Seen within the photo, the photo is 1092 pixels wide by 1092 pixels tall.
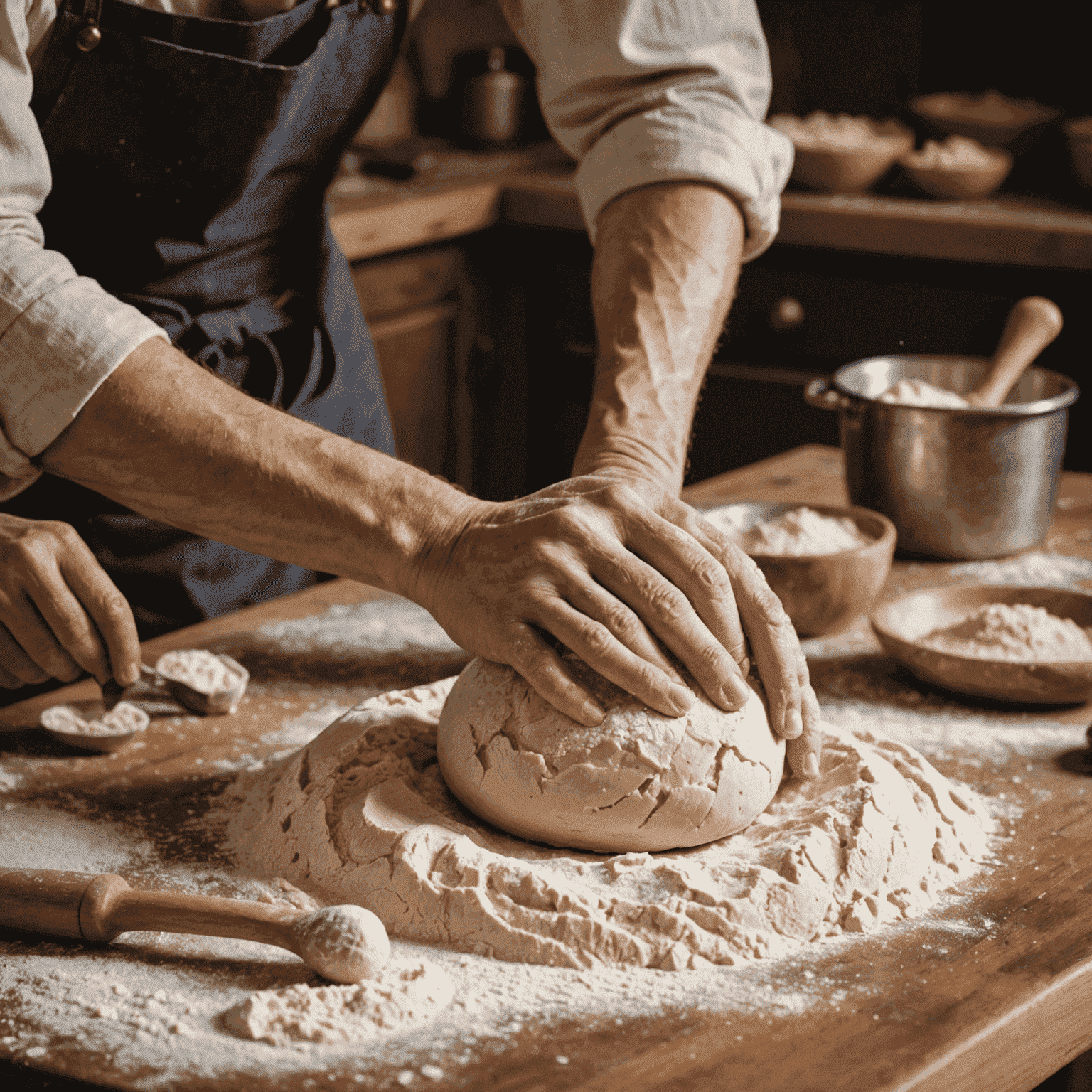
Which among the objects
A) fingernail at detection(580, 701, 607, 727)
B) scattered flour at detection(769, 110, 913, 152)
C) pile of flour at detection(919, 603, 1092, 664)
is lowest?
pile of flour at detection(919, 603, 1092, 664)

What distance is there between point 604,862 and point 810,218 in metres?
2.26

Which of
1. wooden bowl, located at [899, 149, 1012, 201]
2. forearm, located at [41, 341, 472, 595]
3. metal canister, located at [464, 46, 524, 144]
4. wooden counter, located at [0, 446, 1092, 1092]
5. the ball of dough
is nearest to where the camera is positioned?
wooden counter, located at [0, 446, 1092, 1092]

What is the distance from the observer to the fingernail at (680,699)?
993mm

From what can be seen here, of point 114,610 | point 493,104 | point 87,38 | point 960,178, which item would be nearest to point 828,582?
point 114,610

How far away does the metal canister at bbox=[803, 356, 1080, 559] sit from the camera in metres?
1.64

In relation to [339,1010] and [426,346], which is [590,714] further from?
[426,346]

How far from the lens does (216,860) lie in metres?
1.05

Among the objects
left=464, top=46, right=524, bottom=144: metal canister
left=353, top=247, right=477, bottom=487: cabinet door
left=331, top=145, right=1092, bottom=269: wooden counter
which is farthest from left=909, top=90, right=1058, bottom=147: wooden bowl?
left=353, top=247, right=477, bottom=487: cabinet door

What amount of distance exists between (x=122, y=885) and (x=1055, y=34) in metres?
3.09

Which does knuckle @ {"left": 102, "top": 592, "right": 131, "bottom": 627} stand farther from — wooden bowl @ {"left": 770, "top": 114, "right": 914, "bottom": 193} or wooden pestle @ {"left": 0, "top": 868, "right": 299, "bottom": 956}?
wooden bowl @ {"left": 770, "top": 114, "right": 914, "bottom": 193}

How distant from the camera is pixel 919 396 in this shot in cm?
175

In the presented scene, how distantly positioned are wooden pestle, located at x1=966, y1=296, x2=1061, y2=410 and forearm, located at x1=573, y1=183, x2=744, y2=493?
0.40m

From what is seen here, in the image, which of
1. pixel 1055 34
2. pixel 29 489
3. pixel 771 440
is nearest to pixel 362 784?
pixel 29 489

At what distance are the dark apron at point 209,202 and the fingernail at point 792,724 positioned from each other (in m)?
0.78
